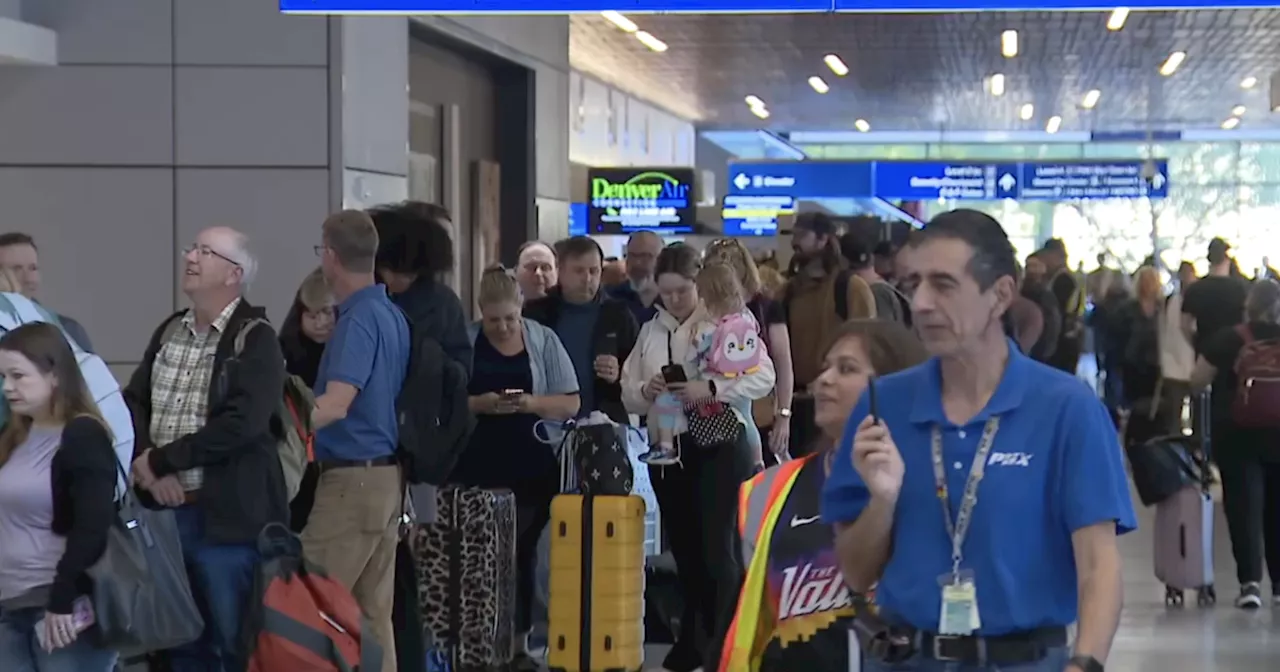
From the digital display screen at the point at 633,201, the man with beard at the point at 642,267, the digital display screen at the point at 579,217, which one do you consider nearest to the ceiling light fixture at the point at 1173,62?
the digital display screen at the point at 633,201

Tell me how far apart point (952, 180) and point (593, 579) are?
28.3m

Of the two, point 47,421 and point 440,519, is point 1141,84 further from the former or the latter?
point 47,421

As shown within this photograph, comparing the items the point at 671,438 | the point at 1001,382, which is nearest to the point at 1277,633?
the point at 671,438

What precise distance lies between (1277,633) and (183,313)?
572 centimetres

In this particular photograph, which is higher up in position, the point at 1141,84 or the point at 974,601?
the point at 1141,84

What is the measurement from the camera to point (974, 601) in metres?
3.33

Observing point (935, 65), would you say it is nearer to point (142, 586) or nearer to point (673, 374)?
point (673, 374)

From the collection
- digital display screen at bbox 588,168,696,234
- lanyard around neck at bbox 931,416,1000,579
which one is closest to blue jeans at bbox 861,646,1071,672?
lanyard around neck at bbox 931,416,1000,579

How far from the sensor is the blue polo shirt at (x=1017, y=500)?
3.34 meters

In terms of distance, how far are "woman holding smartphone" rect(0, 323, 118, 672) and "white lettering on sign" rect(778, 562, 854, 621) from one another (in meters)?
2.06

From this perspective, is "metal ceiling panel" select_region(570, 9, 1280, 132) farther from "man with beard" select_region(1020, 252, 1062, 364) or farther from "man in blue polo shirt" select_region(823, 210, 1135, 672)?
"man in blue polo shirt" select_region(823, 210, 1135, 672)

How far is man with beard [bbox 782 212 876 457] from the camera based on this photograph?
32.4 feet

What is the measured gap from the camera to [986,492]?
335 cm

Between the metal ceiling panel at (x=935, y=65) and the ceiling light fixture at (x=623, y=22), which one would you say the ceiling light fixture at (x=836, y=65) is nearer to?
the metal ceiling panel at (x=935, y=65)
